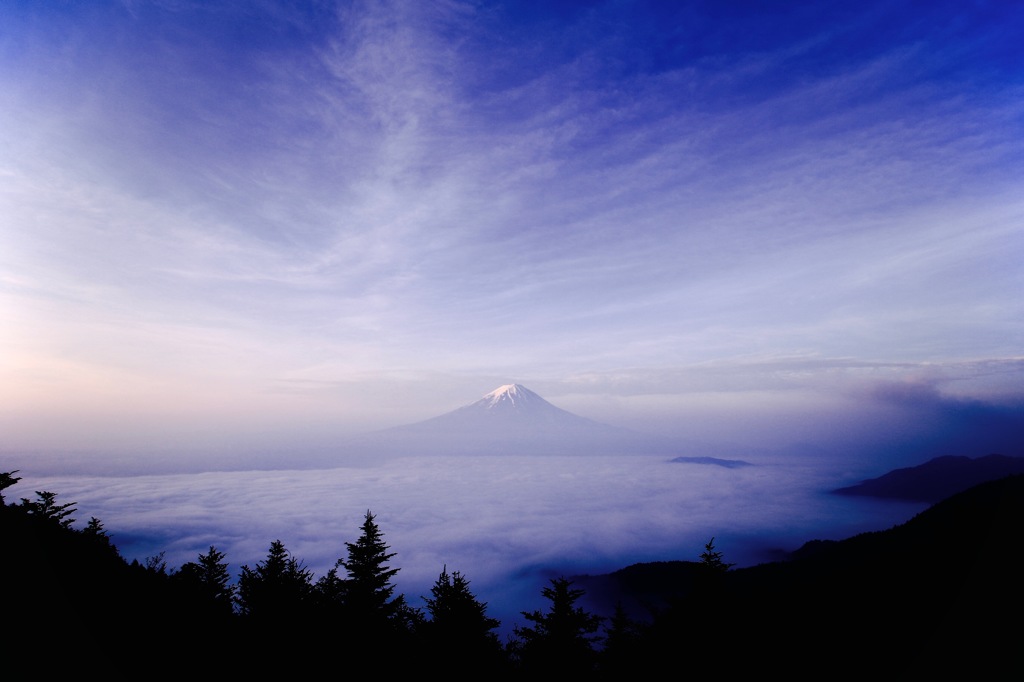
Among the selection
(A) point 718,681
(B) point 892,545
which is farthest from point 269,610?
(B) point 892,545

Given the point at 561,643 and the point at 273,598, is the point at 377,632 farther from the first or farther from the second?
the point at 561,643

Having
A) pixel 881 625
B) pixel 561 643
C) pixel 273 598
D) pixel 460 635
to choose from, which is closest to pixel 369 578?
pixel 273 598

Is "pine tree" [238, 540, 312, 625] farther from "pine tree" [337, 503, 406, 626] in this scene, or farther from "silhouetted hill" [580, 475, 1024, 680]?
"silhouetted hill" [580, 475, 1024, 680]

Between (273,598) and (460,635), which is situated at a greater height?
(273,598)

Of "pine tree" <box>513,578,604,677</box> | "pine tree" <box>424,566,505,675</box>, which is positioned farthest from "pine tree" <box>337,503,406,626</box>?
"pine tree" <box>513,578,604,677</box>

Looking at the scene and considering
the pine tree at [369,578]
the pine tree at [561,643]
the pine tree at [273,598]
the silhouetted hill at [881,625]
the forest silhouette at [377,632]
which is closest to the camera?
the forest silhouette at [377,632]

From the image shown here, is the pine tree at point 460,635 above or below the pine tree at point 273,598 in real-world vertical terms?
below

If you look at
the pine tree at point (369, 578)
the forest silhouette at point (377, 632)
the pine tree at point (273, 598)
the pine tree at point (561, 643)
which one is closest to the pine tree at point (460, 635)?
the forest silhouette at point (377, 632)

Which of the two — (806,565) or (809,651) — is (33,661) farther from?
(806,565)

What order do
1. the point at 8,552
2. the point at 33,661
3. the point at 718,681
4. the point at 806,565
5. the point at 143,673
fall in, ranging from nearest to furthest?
1. the point at 33,661
2. the point at 8,552
3. the point at 143,673
4. the point at 718,681
5. the point at 806,565

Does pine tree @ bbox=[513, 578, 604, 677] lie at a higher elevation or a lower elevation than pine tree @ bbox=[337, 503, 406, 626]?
lower

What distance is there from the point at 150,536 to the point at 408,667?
235206 mm

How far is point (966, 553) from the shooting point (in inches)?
1832

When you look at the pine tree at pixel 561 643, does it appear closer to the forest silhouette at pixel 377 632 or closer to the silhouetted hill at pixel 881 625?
the forest silhouette at pixel 377 632
